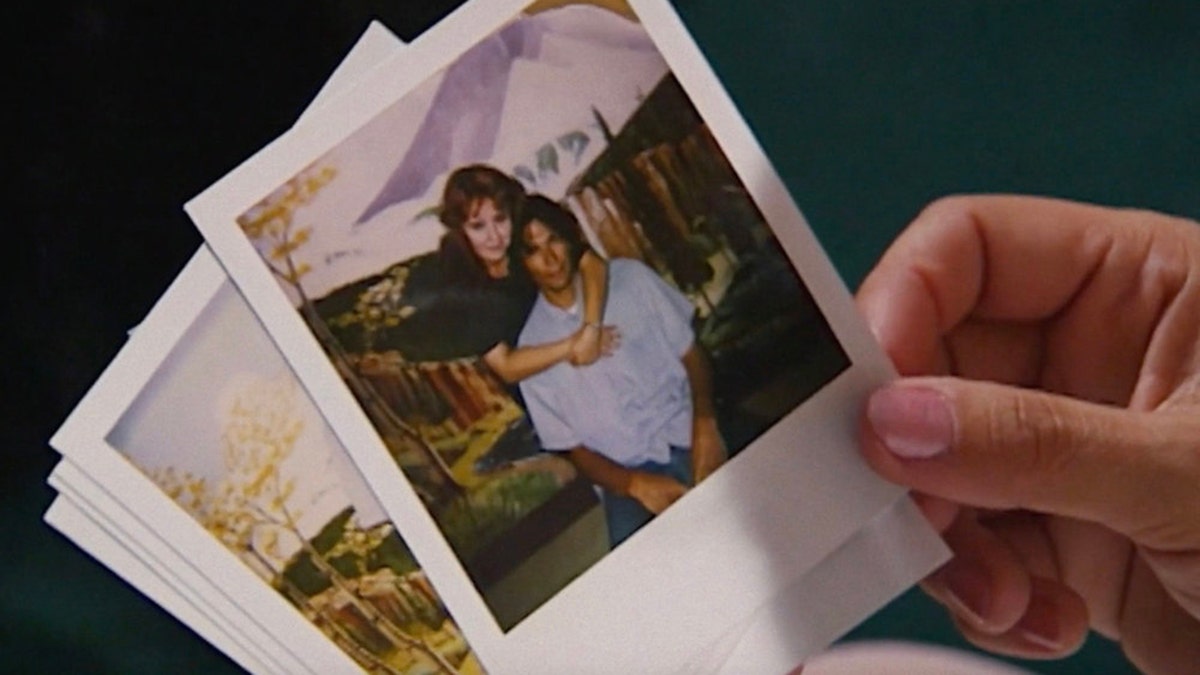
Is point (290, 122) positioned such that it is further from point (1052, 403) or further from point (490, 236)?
point (1052, 403)

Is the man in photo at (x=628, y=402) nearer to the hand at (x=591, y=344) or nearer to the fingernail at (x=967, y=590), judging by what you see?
the hand at (x=591, y=344)

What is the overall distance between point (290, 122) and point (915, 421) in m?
0.41

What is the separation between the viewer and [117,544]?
0.62 meters

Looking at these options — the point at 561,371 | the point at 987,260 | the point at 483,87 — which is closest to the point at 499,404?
the point at 561,371

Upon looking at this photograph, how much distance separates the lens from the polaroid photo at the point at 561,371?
597 millimetres

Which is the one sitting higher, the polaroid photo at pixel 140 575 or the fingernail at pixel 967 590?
the polaroid photo at pixel 140 575

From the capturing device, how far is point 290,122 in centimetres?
77

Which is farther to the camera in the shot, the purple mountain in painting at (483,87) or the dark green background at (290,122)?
the dark green background at (290,122)

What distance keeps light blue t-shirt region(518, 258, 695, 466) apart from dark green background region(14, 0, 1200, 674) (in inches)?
10.2

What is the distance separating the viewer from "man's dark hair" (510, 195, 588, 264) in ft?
1.99

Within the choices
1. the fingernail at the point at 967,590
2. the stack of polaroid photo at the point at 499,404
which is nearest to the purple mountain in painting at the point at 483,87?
the stack of polaroid photo at the point at 499,404

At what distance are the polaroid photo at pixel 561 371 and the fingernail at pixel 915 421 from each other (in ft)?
0.12

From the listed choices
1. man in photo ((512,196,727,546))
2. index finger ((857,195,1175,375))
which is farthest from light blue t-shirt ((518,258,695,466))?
index finger ((857,195,1175,375))

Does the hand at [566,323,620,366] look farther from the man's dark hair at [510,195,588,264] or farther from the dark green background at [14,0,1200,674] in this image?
the dark green background at [14,0,1200,674]
